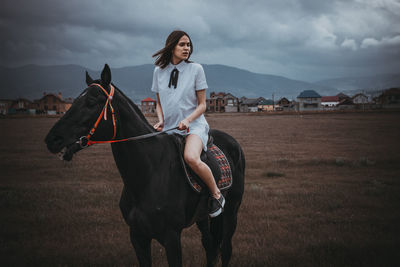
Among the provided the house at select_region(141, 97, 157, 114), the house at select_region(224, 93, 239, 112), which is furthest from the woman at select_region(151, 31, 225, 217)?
the house at select_region(224, 93, 239, 112)

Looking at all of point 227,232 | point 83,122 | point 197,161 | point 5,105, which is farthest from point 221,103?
point 83,122

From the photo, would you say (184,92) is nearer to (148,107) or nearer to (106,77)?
(106,77)

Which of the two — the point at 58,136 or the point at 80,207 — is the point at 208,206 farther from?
the point at 80,207

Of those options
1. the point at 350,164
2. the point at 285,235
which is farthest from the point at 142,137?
the point at 350,164

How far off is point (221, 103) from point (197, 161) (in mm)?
135723

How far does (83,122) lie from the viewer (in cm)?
272

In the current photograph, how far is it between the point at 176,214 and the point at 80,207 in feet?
19.1

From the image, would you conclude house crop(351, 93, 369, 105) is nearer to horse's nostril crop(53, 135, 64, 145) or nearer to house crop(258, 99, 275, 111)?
house crop(258, 99, 275, 111)

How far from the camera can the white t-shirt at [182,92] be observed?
3479 mm

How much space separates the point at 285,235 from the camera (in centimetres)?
616

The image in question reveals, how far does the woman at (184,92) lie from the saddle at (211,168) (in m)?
0.09

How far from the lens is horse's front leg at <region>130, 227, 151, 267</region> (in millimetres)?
3359

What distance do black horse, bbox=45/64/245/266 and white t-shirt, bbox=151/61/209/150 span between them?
317mm

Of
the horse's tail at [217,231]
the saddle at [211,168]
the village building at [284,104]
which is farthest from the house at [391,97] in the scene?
the saddle at [211,168]
